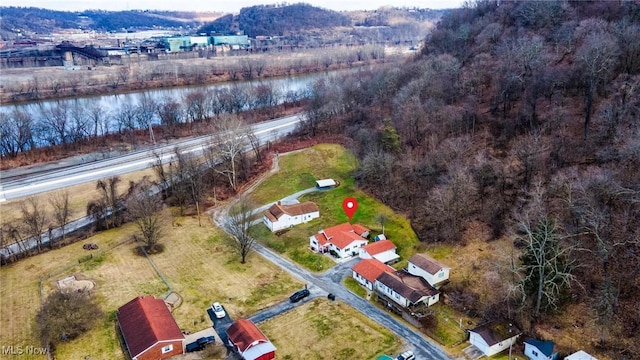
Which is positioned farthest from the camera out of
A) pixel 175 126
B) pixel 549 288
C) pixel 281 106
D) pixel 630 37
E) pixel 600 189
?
pixel 281 106

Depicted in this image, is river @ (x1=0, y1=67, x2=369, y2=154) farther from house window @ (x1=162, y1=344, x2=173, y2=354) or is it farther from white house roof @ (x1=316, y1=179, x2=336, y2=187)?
house window @ (x1=162, y1=344, x2=173, y2=354)

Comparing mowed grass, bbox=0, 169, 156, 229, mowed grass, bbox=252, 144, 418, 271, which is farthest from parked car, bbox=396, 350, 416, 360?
mowed grass, bbox=0, 169, 156, 229

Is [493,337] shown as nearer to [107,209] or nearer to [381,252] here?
[381,252]

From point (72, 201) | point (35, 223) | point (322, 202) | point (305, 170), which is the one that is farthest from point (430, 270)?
point (72, 201)

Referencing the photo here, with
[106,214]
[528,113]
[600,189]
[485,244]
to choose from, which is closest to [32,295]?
[106,214]

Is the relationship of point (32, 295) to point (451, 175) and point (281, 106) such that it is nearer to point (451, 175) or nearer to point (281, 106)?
point (451, 175)

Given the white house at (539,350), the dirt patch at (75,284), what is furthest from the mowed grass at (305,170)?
the white house at (539,350)

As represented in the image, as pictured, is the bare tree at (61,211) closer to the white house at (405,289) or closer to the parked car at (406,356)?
the white house at (405,289)
